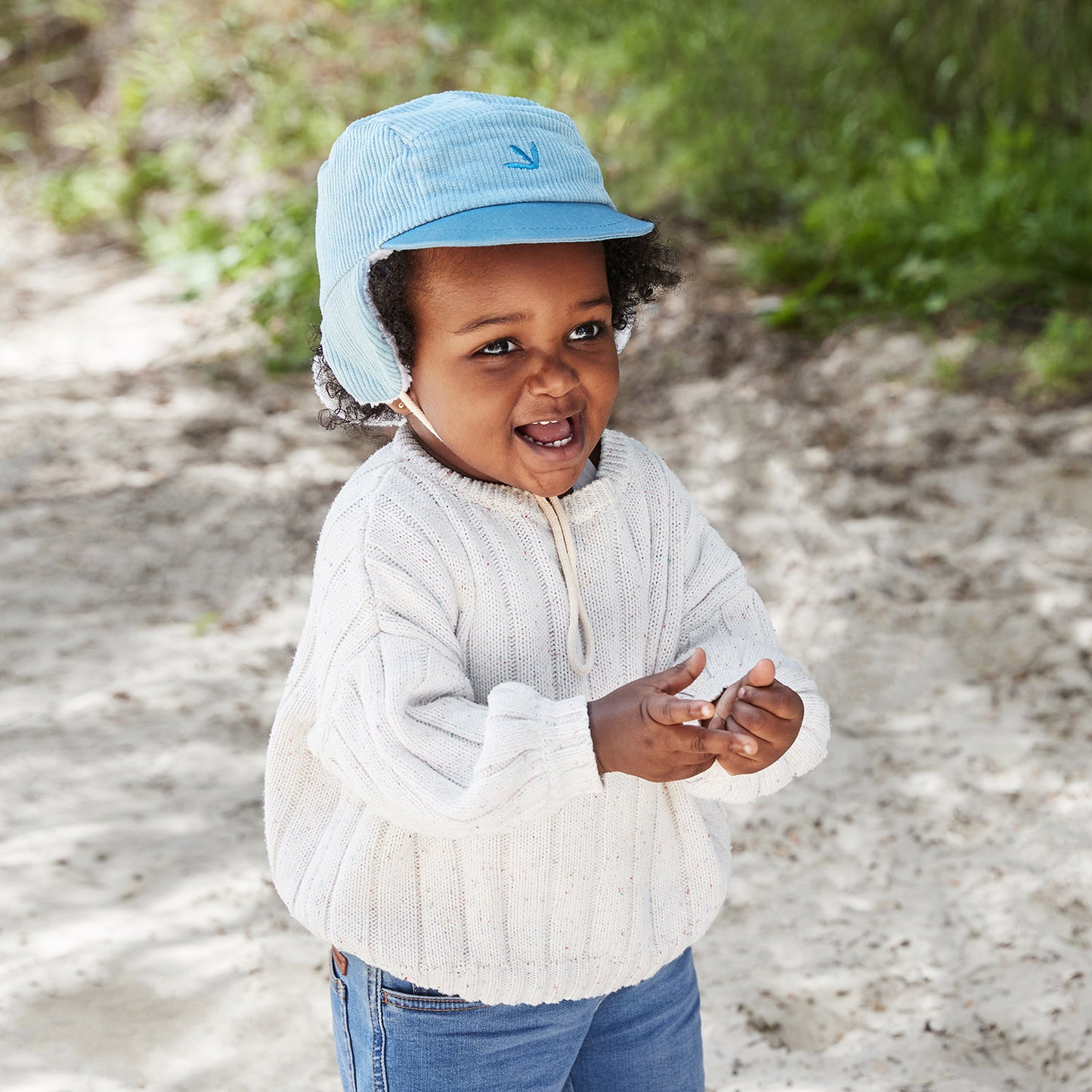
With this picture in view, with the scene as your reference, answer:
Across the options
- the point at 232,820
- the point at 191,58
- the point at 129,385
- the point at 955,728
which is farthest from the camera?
the point at 191,58

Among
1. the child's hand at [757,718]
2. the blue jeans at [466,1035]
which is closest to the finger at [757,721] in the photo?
the child's hand at [757,718]

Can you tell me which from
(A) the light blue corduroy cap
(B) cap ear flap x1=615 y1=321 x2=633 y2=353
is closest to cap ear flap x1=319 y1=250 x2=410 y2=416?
(A) the light blue corduroy cap

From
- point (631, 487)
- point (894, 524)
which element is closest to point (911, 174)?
point (894, 524)

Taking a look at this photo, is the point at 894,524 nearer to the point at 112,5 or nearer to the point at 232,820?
the point at 232,820

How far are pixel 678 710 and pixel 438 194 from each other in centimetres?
58

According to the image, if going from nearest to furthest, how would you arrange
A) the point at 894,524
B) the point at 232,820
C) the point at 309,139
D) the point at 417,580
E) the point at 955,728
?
the point at 417,580, the point at 232,820, the point at 955,728, the point at 894,524, the point at 309,139

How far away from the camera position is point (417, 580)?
4.40ft

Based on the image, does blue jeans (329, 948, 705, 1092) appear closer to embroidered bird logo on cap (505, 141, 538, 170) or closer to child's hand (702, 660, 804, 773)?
child's hand (702, 660, 804, 773)

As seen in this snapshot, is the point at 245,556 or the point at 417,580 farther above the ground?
the point at 417,580

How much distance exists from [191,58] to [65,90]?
124 centimetres

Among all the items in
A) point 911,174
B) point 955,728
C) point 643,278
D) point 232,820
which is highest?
point 643,278

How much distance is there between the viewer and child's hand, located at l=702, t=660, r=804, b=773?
49.3 inches

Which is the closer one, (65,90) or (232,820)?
(232,820)

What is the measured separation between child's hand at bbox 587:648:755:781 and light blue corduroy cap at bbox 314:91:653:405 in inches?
17.4
